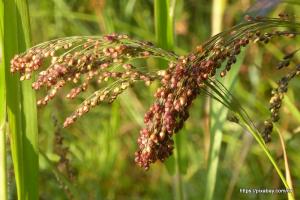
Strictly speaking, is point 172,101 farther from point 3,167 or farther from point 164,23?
point 164,23

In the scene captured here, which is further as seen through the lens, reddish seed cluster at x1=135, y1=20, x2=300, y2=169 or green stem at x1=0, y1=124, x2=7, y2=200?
green stem at x1=0, y1=124, x2=7, y2=200

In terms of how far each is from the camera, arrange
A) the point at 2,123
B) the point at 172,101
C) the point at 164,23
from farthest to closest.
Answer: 1. the point at 164,23
2. the point at 2,123
3. the point at 172,101

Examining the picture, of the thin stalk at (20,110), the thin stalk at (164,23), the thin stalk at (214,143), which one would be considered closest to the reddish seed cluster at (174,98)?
the thin stalk at (20,110)

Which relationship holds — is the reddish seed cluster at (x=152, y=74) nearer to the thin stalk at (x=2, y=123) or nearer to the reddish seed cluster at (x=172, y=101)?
the reddish seed cluster at (x=172, y=101)

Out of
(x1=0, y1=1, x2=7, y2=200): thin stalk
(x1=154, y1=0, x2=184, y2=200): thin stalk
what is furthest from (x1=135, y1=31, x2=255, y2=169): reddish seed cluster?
(x1=154, y1=0, x2=184, y2=200): thin stalk

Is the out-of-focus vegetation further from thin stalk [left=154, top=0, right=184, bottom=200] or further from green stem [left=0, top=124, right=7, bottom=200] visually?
green stem [left=0, top=124, right=7, bottom=200]

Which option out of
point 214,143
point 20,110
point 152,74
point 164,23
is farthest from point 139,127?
point 152,74
